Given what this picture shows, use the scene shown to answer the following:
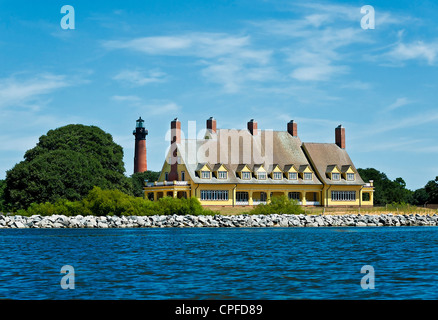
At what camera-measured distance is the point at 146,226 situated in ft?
192

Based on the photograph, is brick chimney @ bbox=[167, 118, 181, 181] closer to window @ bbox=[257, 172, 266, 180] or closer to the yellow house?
the yellow house

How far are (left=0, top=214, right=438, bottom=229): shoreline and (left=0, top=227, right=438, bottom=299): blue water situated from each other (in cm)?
2107

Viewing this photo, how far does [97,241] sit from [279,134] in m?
50.1

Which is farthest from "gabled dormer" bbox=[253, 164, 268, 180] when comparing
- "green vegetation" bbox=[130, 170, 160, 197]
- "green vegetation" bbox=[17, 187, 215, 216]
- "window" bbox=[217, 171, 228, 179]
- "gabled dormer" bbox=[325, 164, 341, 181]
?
"green vegetation" bbox=[130, 170, 160, 197]

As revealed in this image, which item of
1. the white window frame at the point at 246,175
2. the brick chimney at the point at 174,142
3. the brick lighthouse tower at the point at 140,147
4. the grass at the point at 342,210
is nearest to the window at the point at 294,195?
the grass at the point at 342,210

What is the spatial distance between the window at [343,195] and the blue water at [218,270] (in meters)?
47.9

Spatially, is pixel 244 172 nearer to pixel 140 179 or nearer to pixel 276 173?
pixel 276 173

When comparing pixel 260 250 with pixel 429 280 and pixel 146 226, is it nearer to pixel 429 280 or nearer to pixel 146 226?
pixel 429 280

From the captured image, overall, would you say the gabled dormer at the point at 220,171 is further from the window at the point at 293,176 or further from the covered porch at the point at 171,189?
the window at the point at 293,176

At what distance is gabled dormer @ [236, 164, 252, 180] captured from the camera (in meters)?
77.8

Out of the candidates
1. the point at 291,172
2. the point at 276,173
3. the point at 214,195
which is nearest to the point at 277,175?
the point at 276,173

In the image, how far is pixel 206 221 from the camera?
59.8 m

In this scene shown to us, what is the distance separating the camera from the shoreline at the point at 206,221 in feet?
184

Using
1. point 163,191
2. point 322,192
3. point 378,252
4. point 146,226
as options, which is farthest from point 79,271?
point 322,192
